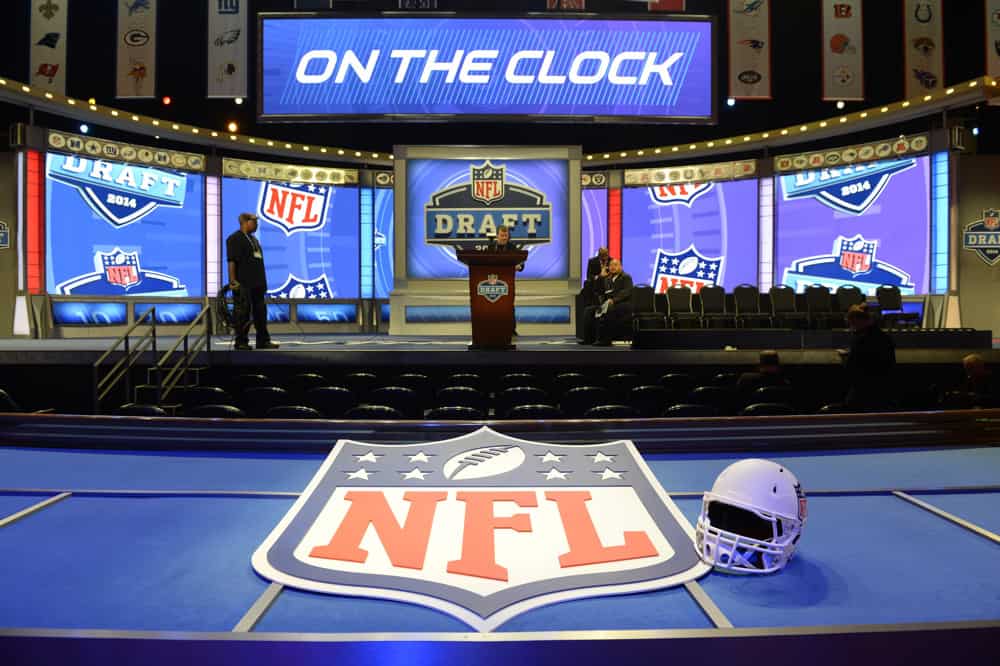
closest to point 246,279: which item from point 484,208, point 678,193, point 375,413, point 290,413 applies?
point 290,413

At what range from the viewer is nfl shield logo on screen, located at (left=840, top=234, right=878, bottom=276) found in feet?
46.6

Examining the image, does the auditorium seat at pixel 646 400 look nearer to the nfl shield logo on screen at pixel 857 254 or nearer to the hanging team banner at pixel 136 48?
the nfl shield logo on screen at pixel 857 254

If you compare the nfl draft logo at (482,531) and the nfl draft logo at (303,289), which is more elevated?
the nfl draft logo at (303,289)

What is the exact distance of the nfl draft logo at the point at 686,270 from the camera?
52.5 ft

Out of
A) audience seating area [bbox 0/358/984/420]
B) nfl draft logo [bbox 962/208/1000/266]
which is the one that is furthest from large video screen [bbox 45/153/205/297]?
nfl draft logo [bbox 962/208/1000/266]

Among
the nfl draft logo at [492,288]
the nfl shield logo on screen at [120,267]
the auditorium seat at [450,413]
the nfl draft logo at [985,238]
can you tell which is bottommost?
the auditorium seat at [450,413]

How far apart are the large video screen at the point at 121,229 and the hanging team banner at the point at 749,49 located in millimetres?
11457

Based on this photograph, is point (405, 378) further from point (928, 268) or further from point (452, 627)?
point (928, 268)

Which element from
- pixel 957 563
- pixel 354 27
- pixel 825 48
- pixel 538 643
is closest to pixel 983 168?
pixel 825 48

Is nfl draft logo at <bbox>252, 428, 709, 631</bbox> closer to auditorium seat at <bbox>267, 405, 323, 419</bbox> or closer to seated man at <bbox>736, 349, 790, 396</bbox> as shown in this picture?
auditorium seat at <bbox>267, 405, 323, 419</bbox>

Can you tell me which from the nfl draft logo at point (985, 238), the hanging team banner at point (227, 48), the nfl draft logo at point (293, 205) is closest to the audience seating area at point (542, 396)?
the nfl draft logo at point (985, 238)

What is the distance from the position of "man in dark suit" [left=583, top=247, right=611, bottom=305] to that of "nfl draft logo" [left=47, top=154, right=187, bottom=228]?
30.5 feet

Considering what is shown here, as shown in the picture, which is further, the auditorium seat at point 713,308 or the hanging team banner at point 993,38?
the hanging team banner at point 993,38

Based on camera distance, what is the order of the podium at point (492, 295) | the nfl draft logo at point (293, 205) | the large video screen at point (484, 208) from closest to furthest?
the podium at point (492, 295)
the large video screen at point (484, 208)
the nfl draft logo at point (293, 205)
